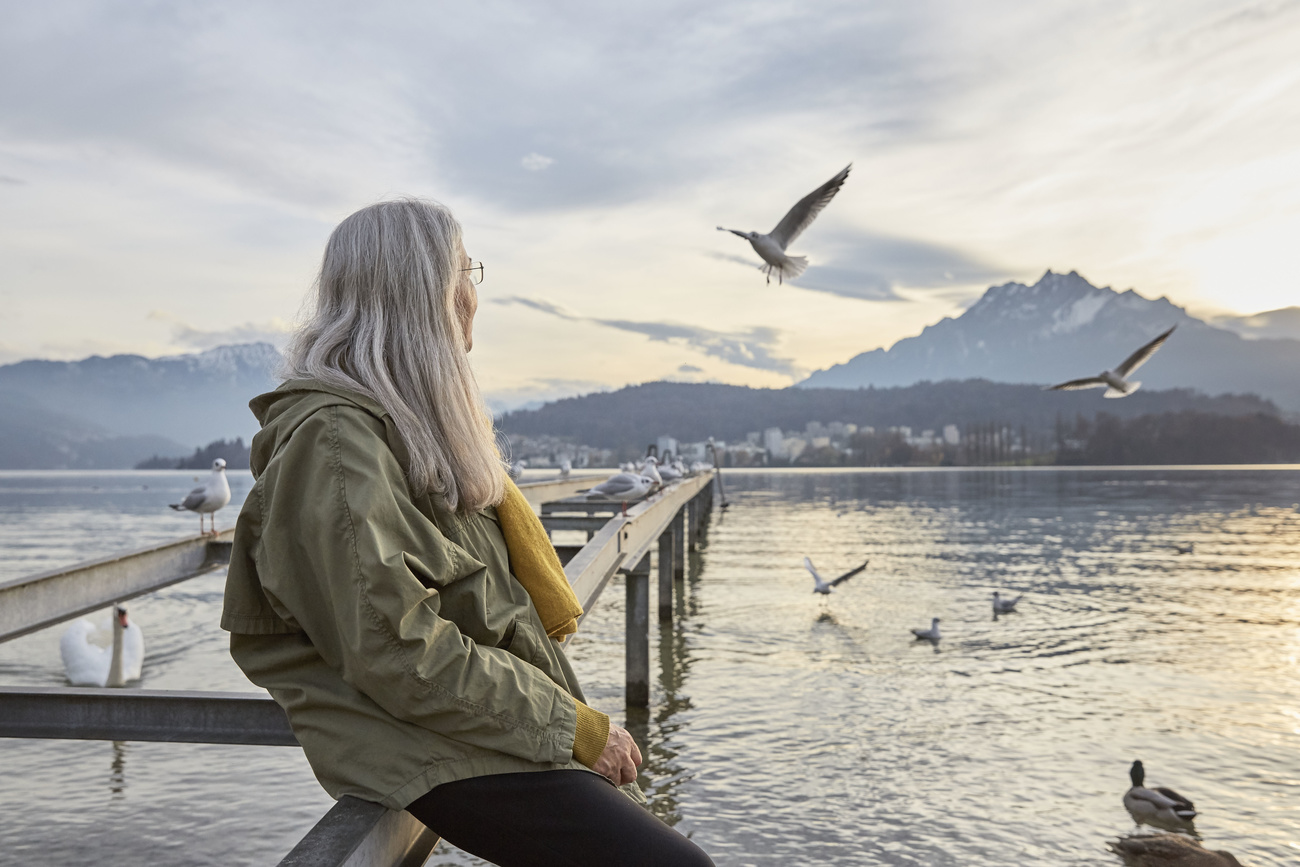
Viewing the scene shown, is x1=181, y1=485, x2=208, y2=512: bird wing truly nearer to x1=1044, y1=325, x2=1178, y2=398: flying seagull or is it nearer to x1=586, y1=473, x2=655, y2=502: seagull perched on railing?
x1=586, y1=473, x2=655, y2=502: seagull perched on railing

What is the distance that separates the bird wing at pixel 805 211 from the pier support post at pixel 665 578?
26.0 feet

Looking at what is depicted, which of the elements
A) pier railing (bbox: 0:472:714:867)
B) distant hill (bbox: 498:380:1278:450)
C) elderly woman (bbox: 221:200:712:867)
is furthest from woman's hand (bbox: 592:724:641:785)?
distant hill (bbox: 498:380:1278:450)

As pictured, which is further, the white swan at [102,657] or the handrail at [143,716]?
the white swan at [102,657]

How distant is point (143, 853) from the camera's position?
20.5ft

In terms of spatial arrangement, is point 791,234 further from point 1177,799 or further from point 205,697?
point 205,697

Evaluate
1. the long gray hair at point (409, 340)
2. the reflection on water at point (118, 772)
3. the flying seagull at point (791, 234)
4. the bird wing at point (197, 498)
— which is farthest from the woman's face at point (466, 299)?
the bird wing at point (197, 498)

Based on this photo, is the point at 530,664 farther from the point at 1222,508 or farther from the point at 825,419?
the point at 825,419

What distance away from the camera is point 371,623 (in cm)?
166

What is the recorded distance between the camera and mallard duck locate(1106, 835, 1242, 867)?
6.15 meters

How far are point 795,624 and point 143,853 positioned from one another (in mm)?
10901

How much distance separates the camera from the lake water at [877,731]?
6.71m

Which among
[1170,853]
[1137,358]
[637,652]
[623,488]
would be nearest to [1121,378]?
[1137,358]

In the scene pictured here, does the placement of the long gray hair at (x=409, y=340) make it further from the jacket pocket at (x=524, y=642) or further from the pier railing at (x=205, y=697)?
the pier railing at (x=205, y=697)

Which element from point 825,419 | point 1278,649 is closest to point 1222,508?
point 1278,649
